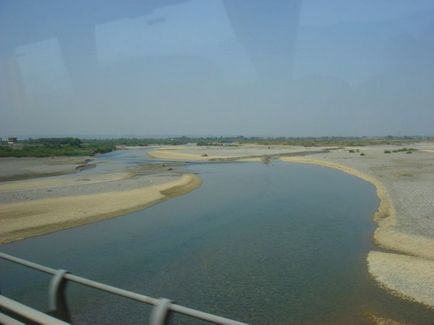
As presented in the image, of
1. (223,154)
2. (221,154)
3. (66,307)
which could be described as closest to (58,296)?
(66,307)

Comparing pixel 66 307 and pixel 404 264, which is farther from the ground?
pixel 66 307

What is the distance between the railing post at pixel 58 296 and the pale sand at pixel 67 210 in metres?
15.1

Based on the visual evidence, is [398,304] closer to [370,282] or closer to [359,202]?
[370,282]

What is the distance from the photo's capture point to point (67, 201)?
26.5 meters

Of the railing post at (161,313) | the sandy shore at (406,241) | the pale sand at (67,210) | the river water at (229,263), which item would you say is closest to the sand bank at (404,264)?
the sandy shore at (406,241)

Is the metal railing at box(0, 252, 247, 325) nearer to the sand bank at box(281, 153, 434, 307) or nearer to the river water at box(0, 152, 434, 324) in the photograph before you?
the river water at box(0, 152, 434, 324)

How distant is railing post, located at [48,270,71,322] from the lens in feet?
13.3

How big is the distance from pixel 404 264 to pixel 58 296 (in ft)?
39.1

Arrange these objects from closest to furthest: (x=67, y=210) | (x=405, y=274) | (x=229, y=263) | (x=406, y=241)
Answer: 1. (x=405, y=274)
2. (x=229, y=263)
3. (x=406, y=241)
4. (x=67, y=210)

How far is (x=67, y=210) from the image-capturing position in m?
23.8

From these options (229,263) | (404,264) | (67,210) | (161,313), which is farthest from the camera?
(67,210)

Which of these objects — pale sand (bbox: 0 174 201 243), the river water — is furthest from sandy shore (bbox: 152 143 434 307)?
pale sand (bbox: 0 174 201 243)

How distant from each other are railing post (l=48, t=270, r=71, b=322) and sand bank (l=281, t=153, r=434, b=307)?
9.46m

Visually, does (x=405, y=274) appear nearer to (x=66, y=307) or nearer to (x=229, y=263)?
(x=229, y=263)
